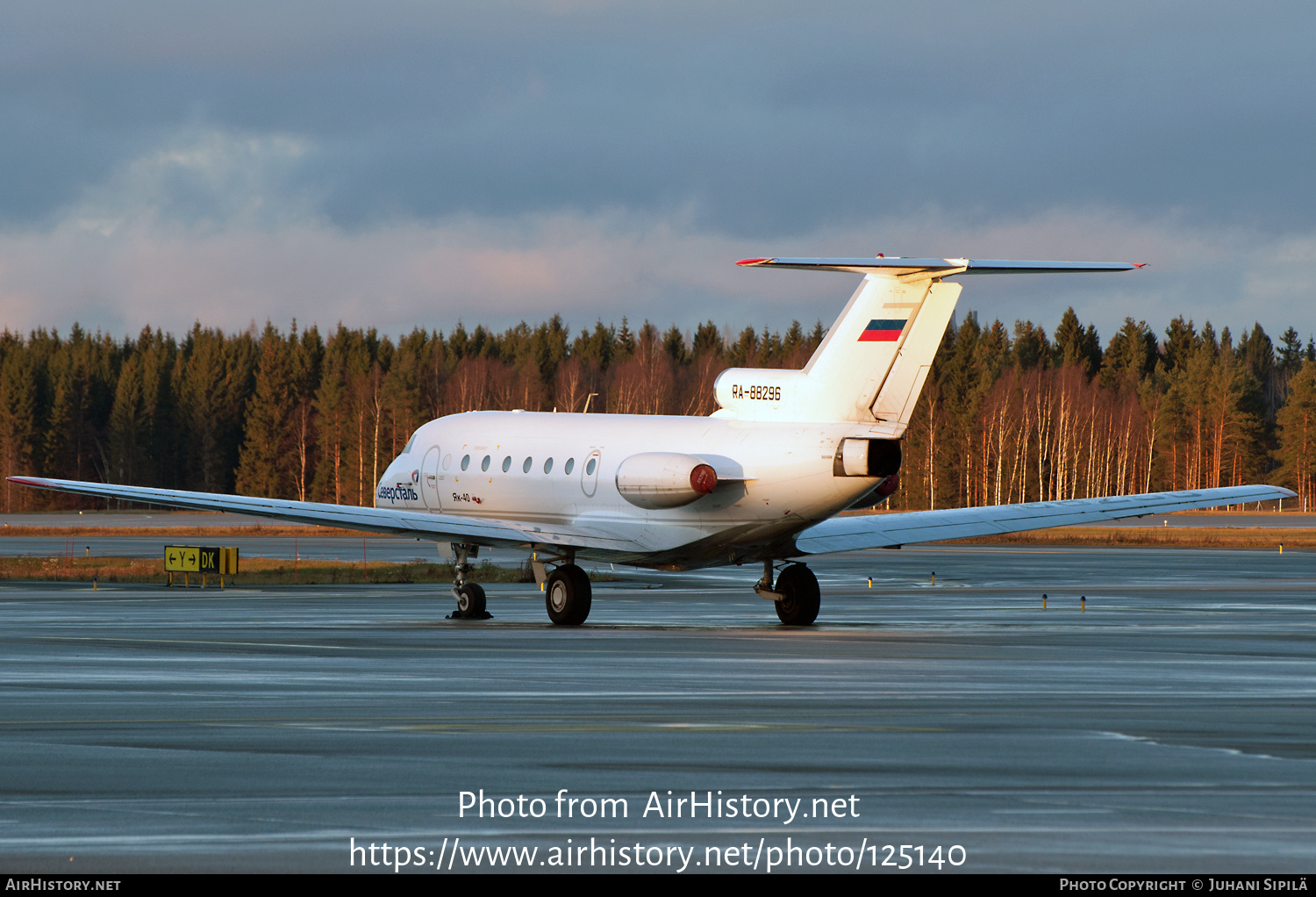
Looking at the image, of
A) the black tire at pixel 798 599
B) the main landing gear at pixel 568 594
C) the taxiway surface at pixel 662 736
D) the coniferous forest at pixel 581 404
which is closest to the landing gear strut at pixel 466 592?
the taxiway surface at pixel 662 736

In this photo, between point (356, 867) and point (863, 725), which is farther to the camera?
point (863, 725)

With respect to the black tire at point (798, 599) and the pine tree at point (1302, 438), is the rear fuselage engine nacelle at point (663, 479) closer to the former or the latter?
the black tire at point (798, 599)

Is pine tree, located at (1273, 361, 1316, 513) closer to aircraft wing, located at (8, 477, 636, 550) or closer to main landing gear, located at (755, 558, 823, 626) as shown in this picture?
main landing gear, located at (755, 558, 823, 626)

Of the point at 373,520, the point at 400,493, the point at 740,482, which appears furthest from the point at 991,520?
the point at 400,493

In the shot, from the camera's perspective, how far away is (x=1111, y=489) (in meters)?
162

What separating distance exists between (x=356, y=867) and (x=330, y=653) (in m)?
14.1

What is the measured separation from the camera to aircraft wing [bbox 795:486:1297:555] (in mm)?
30438

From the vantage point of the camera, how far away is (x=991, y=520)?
31203mm

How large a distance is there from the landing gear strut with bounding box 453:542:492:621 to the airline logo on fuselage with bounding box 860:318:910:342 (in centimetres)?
861

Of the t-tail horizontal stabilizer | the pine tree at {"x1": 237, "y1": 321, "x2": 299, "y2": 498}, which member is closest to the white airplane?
the t-tail horizontal stabilizer

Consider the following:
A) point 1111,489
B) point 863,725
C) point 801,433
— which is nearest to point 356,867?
point 863,725

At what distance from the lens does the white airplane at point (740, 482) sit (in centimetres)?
2662
